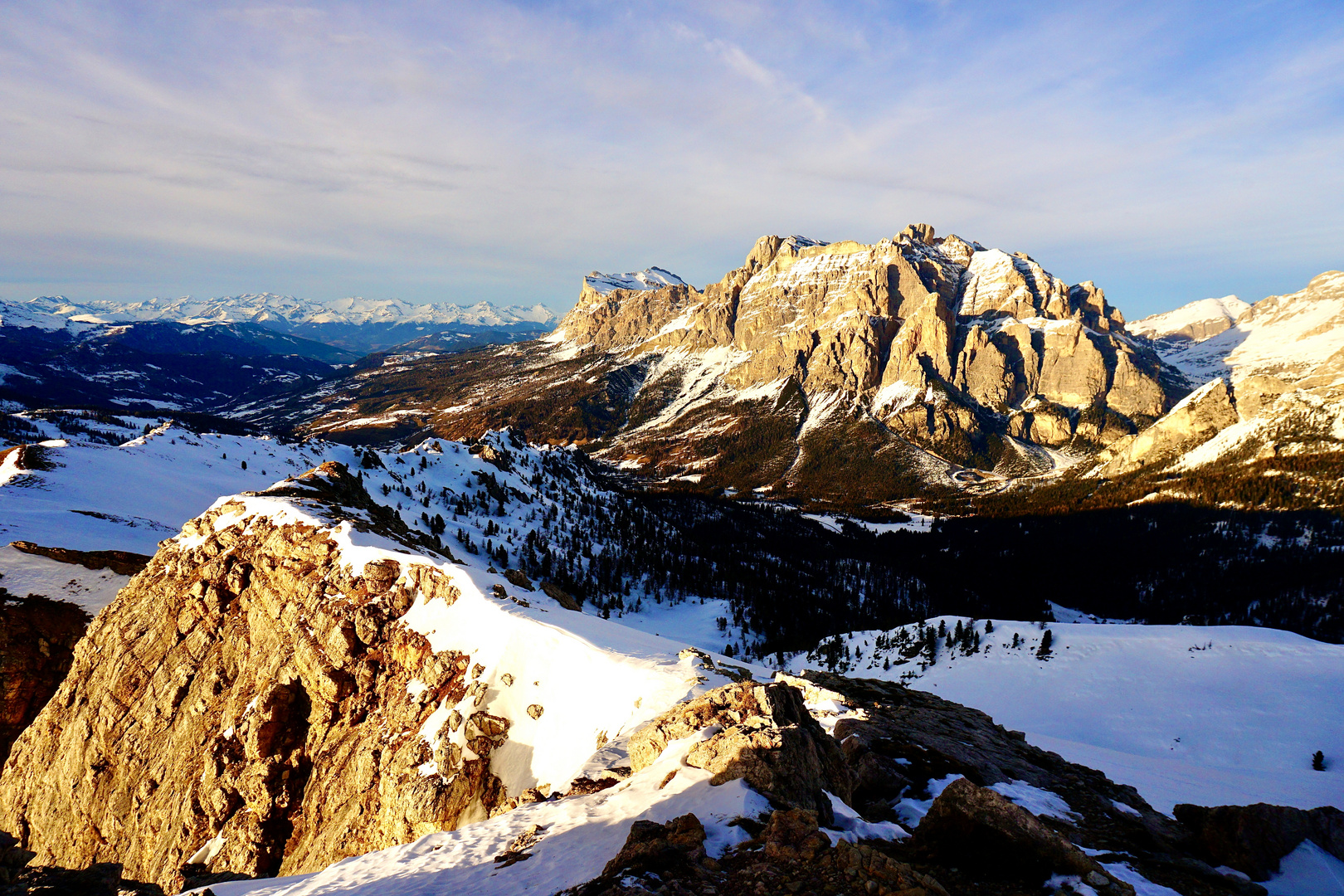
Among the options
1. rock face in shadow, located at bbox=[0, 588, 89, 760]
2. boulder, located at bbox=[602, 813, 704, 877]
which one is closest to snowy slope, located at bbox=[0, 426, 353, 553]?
rock face in shadow, located at bbox=[0, 588, 89, 760]

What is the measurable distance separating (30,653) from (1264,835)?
89444 millimetres

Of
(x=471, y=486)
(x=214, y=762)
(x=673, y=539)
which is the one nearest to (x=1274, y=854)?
(x=214, y=762)

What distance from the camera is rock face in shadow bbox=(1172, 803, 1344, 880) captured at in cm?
1445

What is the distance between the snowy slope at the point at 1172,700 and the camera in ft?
100

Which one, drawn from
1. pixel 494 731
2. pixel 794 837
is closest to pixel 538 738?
pixel 494 731

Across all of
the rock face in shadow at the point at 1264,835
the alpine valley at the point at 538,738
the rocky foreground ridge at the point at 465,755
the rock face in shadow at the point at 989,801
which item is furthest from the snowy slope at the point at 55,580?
the rock face in shadow at the point at 1264,835

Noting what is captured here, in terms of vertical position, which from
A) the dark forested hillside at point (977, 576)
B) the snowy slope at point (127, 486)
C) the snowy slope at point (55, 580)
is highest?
the snowy slope at point (127, 486)

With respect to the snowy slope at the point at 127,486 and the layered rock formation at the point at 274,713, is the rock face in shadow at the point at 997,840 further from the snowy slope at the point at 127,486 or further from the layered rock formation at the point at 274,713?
the snowy slope at the point at 127,486

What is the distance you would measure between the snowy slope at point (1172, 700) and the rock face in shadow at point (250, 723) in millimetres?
35703

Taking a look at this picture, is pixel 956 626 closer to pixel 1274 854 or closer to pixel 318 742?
pixel 1274 854

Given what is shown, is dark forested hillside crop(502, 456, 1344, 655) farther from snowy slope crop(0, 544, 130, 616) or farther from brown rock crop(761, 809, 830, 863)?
brown rock crop(761, 809, 830, 863)

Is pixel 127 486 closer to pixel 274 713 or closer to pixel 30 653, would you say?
pixel 30 653

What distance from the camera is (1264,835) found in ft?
48.4

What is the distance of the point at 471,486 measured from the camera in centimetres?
14988
